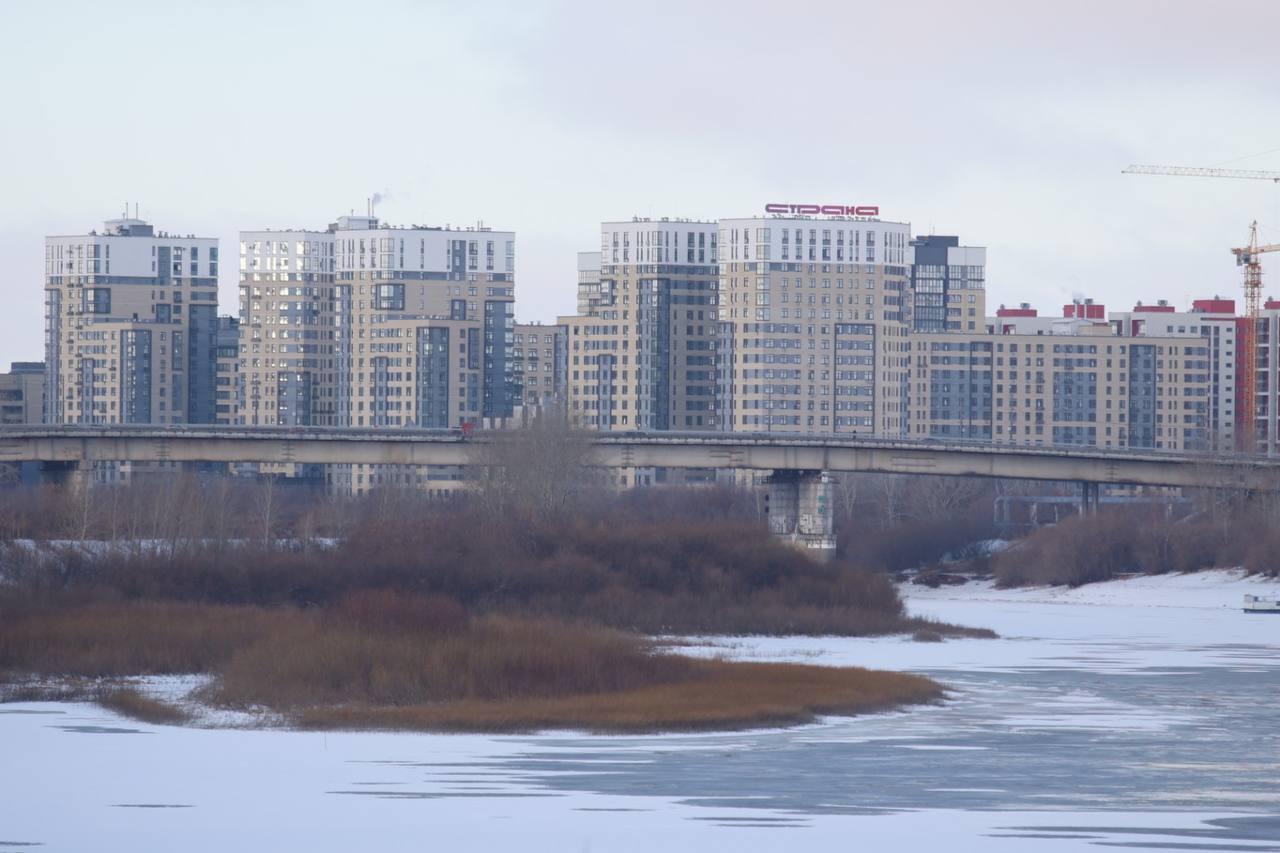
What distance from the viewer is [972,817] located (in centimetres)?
2592

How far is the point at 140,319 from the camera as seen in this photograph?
195 metres

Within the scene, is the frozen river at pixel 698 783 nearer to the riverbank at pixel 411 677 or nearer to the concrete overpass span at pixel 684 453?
the riverbank at pixel 411 677

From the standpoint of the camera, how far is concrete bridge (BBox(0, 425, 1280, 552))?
109 metres

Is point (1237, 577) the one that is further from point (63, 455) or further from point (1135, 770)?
point (1135, 770)

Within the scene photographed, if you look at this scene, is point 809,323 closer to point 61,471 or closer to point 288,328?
point 288,328

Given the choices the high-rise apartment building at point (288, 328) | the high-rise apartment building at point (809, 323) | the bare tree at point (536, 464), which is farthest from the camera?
the high-rise apartment building at point (288, 328)

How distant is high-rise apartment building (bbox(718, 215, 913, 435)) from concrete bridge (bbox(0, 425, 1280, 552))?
5946 cm

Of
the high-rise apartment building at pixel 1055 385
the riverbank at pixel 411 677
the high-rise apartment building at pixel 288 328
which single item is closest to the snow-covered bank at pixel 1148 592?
the riverbank at pixel 411 677

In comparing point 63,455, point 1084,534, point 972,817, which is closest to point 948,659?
point 972,817

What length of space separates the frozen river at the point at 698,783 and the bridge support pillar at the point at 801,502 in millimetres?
67642

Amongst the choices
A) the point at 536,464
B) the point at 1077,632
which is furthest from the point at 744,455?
the point at 1077,632

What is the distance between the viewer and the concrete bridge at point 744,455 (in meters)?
109

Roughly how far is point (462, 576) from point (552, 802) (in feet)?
138

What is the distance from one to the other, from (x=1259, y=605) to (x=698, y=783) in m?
59.3
